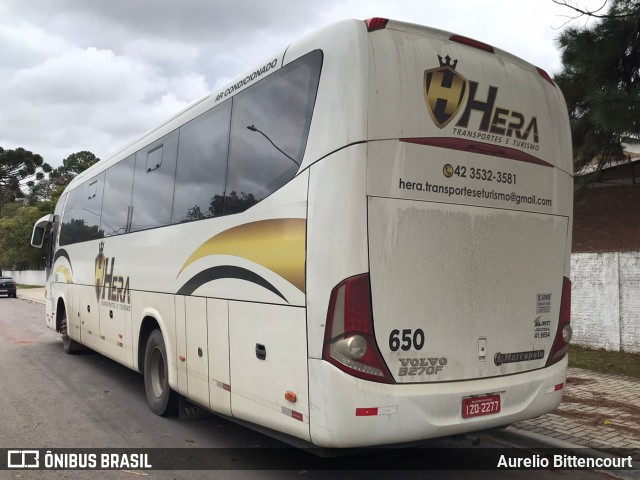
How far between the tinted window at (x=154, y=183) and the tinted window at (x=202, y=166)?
231 millimetres

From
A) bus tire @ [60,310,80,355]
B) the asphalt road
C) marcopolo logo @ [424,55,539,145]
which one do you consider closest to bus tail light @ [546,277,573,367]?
the asphalt road

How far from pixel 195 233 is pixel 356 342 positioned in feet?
8.37

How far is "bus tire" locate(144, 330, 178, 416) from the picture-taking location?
6512 mm

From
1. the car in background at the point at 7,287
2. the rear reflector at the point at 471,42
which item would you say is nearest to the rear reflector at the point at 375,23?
the rear reflector at the point at 471,42

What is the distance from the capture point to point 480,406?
430 centimetres

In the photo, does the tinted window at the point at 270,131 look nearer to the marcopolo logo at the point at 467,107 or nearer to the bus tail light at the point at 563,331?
the marcopolo logo at the point at 467,107

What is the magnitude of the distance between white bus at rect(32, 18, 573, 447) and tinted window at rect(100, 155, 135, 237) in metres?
2.49

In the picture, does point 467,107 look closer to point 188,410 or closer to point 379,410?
point 379,410

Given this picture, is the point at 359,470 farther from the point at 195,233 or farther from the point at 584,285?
the point at 584,285

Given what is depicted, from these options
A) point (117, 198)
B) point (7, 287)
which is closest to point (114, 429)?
point (117, 198)

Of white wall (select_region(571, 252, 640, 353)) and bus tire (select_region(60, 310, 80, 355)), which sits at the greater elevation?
white wall (select_region(571, 252, 640, 353))

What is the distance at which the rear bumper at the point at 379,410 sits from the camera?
3.80m

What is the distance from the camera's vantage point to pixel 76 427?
6230 mm

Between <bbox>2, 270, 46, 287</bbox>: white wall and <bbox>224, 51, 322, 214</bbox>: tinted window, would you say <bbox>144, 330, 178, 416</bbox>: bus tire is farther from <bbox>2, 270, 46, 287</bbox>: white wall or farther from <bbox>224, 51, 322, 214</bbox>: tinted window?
→ <bbox>2, 270, 46, 287</bbox>: white wall
